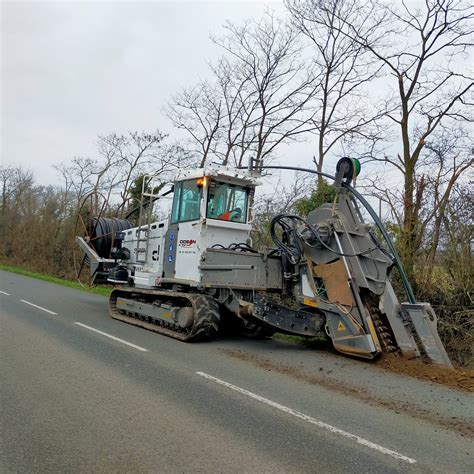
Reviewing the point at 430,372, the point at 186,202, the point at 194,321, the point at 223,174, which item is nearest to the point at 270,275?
the point at 194,321

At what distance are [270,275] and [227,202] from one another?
5.68 ft

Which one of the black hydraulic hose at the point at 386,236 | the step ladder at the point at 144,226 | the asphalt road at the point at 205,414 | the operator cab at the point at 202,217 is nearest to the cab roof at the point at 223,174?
the operator cab at the point at 202,217

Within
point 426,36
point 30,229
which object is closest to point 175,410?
point 426,36

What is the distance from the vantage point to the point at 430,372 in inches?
260

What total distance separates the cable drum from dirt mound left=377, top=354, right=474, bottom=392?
759 centimetres

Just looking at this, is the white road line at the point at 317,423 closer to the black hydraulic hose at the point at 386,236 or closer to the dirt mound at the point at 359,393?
the dirt mound at the point at 359,393

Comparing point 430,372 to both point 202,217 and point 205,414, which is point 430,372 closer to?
point 205,414

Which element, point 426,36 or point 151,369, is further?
point 426,36

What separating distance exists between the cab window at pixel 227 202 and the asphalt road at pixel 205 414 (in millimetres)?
2666

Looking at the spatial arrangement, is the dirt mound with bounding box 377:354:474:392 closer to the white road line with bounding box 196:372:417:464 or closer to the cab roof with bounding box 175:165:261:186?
the white road line with bounding box 196:372:417:464

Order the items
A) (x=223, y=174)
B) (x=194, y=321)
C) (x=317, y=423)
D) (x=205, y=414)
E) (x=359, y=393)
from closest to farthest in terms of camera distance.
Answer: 1. (x=317, y=423)
2. (x=205, y=414)
3. (x=359, y=393)
4. (x=194, y=321)
5. (x=223, y=174)

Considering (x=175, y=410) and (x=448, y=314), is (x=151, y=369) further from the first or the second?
(x=448, y=314)

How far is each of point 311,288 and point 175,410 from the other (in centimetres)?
390

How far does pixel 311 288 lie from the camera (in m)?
8.15
